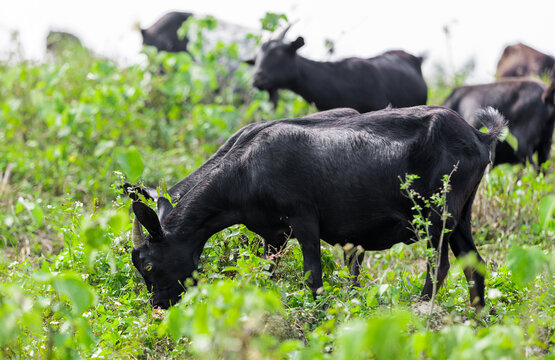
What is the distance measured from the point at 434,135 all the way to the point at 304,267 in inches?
51.3

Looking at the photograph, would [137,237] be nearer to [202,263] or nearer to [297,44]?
[202,263]

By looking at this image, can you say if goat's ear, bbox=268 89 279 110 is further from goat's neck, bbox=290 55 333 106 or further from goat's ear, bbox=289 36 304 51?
goat's ear, bbox=289 36 304 51

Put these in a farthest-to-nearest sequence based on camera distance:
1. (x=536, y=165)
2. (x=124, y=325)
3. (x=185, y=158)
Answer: (x=185, y=158) < (x=536, y=165) < (x=124, y=325)

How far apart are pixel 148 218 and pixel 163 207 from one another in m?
0.41

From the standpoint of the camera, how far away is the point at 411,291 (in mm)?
5215

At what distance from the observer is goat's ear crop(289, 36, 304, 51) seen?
9662 mm

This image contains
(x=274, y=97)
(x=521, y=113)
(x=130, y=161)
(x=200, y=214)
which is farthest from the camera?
(x=274, y=97)

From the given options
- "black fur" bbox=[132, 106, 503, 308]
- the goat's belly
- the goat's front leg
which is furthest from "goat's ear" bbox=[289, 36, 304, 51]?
the goat's front leg

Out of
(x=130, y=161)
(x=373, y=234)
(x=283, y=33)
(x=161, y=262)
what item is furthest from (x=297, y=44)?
(x=130, y=161)

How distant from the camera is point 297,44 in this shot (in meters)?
9.74

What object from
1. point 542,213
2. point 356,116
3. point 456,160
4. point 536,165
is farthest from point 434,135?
point 536,165

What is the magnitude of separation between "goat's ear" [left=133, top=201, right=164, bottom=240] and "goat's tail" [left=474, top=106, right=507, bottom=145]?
2.41 metres

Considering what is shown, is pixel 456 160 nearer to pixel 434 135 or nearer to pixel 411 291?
pixel 434 135

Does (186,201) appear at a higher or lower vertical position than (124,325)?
higher
